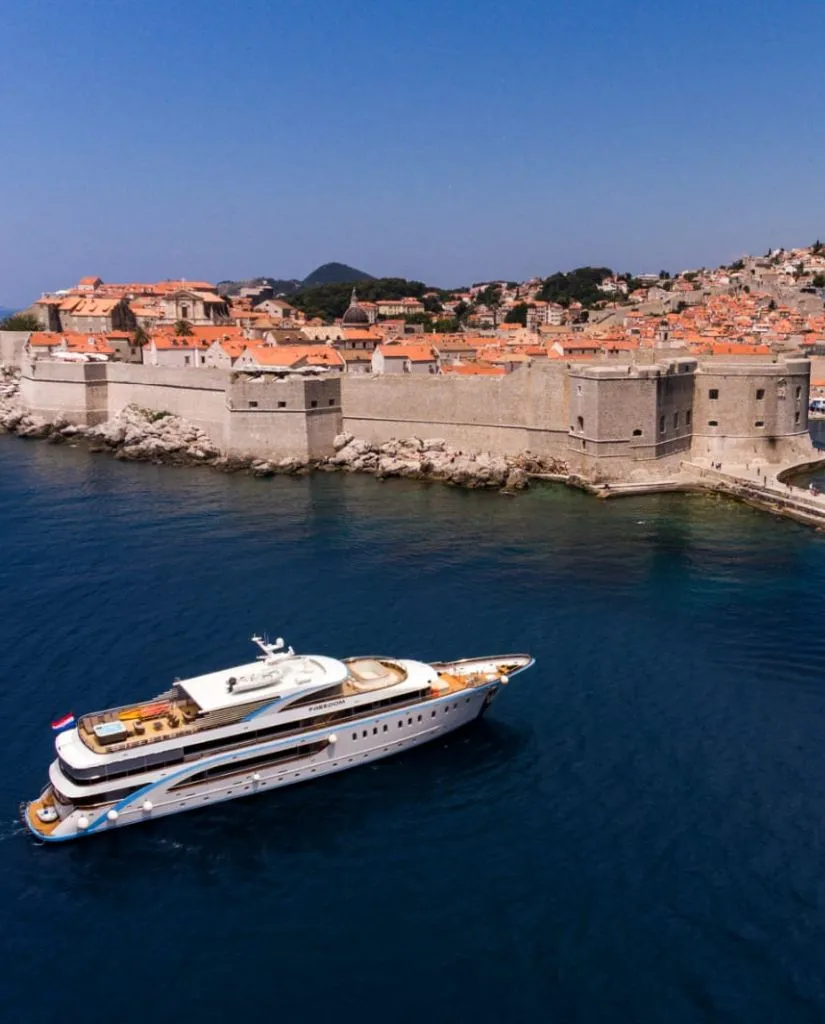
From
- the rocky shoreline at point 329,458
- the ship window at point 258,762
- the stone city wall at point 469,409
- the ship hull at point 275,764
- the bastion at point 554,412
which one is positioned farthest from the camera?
the stone city wall at point 469,409

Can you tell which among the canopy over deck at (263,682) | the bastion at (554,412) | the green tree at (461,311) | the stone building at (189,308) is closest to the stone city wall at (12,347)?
the stone building at (189,308)

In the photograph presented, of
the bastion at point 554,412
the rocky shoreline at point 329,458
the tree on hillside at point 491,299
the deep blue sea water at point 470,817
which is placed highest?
the tree on hillside at point 491,299

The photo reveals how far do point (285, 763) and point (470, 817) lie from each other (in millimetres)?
2722

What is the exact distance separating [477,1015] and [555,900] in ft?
6.31

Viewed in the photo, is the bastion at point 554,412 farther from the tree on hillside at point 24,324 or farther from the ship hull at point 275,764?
the tree on hillside at point 24,324

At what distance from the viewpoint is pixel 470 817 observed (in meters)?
12.7

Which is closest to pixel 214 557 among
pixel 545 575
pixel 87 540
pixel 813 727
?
pixel 87 540

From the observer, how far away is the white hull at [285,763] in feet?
40.9

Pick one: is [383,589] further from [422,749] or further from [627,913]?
[627,913]

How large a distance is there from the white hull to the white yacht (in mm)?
15

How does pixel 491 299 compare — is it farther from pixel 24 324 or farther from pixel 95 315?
pixel 24 324

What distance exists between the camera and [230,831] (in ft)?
41.3

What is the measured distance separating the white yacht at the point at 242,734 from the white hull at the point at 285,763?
0.05 ft

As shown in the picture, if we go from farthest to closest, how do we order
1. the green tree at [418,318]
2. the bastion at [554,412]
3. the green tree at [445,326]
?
1. the green tree at [418,318]
2. the green tree at [445,326]
3. the bastion at [554,412]
